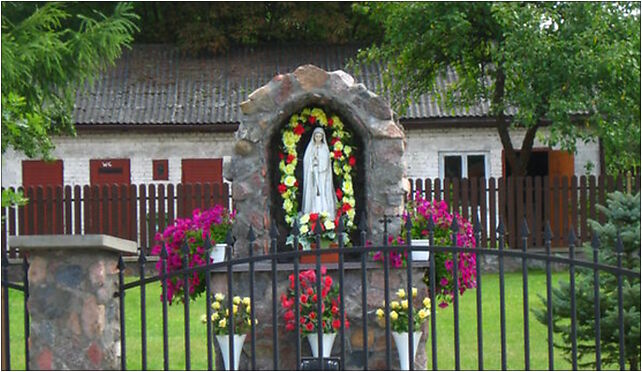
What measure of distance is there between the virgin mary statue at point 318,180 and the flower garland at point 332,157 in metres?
0.08

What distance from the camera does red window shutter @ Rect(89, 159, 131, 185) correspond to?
896 inches

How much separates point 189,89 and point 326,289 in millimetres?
15631

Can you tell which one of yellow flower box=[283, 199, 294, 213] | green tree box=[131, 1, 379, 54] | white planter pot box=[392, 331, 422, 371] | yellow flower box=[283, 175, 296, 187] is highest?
green tree box=[131, 1, 379, 54]

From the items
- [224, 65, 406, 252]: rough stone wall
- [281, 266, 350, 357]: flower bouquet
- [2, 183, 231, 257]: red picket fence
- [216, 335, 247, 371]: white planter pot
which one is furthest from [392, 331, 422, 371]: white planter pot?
[2, 183, 231, 257]: red picket fence

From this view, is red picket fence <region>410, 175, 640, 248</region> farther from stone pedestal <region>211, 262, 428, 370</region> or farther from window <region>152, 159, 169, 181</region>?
stone pedestal <region>211, 262, 428, 370</region>

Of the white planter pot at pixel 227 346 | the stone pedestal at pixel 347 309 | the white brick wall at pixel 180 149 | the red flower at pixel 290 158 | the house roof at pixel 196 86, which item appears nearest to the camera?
the white planter pot at pixel 227 346

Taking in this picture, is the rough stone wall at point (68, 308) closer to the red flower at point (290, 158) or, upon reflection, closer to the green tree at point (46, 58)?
the red flower at point (290, 158)

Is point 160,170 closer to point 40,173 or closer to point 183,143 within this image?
point 183,143

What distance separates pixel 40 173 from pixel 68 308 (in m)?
16.6

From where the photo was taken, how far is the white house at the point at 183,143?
22.4 meters

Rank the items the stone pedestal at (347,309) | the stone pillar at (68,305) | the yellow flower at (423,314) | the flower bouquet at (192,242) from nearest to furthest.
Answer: the stone pillar at (68,305) < the yellow flower at (423,314) < the stone pedestal at (347,309) < the flower bouquet at (192,242)

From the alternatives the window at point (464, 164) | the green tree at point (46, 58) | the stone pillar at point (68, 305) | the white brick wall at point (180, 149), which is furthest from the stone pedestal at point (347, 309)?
the window at point (464, 164)

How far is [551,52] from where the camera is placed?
57.1 ft

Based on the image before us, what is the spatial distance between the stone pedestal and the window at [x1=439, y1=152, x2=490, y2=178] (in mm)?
13702
